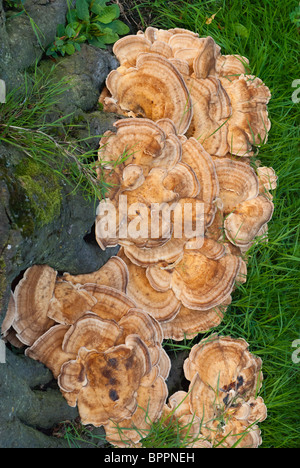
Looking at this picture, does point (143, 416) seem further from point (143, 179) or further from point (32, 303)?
point (143, 179)

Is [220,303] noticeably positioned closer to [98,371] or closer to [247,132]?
[98,371]

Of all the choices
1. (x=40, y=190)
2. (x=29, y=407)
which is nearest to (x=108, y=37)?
(x=40, y=190)

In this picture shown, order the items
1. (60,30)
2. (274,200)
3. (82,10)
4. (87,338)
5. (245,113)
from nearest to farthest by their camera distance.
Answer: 1. (87,338)
2. (60,30)
3. (82,10)
4. (245,113)
5. (274,200)

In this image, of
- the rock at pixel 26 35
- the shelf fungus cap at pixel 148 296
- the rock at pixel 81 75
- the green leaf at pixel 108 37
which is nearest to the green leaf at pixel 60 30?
the rock at pixel 26 35

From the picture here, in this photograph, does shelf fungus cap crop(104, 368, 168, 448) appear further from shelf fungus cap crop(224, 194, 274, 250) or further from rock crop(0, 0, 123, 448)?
shelf fungus cap crop(224, 194, 274, 250)

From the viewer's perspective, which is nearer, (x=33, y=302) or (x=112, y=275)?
(x=33, y=302)
